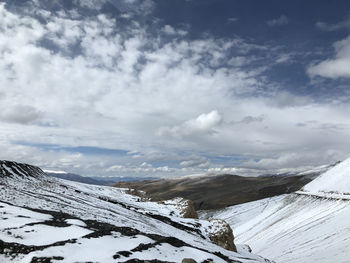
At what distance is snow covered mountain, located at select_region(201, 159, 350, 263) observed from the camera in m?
43.8

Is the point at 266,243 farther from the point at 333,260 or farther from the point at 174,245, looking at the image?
the point at 174,245

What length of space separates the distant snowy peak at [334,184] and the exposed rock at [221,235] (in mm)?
51548

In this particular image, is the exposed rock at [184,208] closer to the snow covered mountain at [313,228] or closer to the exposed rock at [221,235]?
the exposed rock at [221,235]

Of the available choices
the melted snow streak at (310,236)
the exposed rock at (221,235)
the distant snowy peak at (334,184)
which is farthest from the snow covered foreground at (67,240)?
the distant snowy peak at (334,184)

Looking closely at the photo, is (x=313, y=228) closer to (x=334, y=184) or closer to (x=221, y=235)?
(x=221, y=235)

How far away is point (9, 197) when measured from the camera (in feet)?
84.3

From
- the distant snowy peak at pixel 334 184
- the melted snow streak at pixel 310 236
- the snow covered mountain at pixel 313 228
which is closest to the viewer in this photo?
the melted snow streak at pixel 310 236

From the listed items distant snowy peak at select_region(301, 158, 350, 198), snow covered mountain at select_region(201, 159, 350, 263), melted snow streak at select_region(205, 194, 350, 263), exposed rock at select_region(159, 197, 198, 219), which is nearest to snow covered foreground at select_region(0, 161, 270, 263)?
exposed rock at select_region(159, 197, 198, 219)

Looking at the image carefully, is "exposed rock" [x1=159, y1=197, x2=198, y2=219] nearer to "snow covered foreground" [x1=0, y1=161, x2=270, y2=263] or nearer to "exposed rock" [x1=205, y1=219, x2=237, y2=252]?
"exposed rock" [x1=205, y1=219, x2=237, y2=252]

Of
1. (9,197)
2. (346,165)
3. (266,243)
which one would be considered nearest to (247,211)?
(346,165)

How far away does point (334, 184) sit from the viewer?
84688mm

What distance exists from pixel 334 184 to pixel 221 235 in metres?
67.6

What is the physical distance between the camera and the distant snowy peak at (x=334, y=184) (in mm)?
76963

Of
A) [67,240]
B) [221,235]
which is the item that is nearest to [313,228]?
[221,235]
